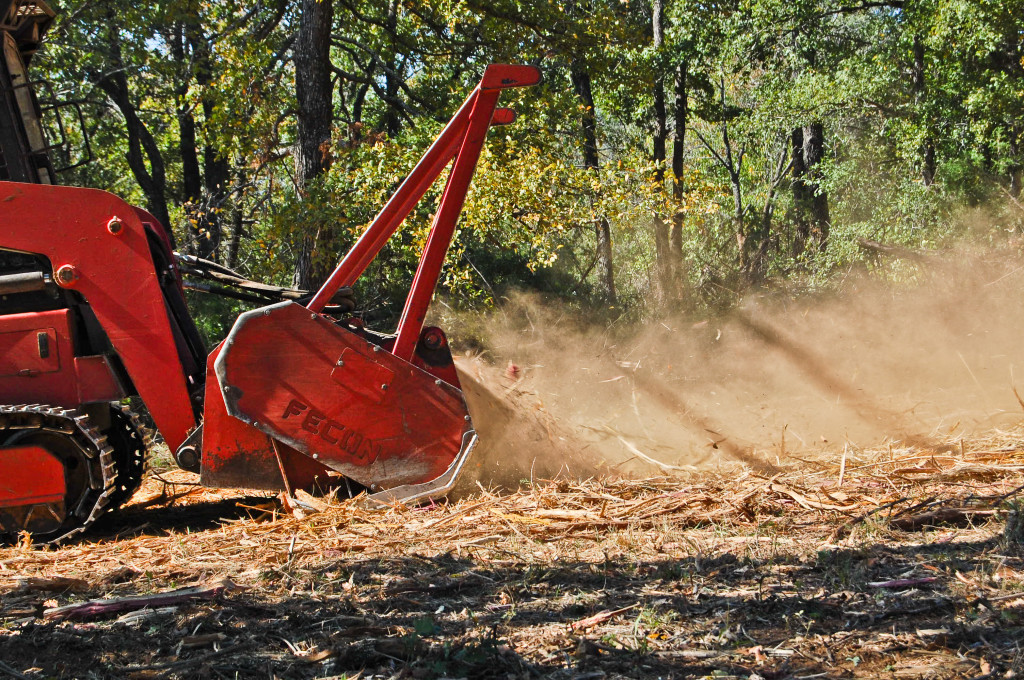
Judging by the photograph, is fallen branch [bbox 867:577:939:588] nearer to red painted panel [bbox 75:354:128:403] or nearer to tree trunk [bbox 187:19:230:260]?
red painted panel [bbox 75:354:128:403]

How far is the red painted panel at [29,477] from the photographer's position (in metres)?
4.95

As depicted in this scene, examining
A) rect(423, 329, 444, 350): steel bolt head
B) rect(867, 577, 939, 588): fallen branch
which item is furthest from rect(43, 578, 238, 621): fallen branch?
rect(867, 577, 939, 588): fallen branch

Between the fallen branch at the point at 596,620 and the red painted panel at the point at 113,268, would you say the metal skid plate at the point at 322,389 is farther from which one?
the fallen branch at the point at 596,620

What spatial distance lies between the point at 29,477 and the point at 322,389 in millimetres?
1728

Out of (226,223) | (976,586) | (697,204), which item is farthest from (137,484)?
(226,223)

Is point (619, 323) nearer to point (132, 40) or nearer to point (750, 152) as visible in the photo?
point (132, 40)

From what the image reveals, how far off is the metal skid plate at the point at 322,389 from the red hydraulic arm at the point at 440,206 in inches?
8.3

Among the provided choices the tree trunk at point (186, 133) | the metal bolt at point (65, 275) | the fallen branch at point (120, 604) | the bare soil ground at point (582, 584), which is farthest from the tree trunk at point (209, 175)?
the fallen branch at point (120, 604)

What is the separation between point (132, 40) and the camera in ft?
46.9

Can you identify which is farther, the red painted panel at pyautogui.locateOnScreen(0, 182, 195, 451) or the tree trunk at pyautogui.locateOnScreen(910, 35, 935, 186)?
the tree trunk at pyautogui.locateOnScreen(910, 35, 935, 186)

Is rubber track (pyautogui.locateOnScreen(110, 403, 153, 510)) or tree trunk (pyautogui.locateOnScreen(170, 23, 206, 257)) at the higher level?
tree trunk (pyautogui.locateOnScreen(170, 23, 206, 257))

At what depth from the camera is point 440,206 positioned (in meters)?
5.17

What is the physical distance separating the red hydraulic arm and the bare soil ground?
117 cm

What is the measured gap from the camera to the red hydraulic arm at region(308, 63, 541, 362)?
5.16 m
